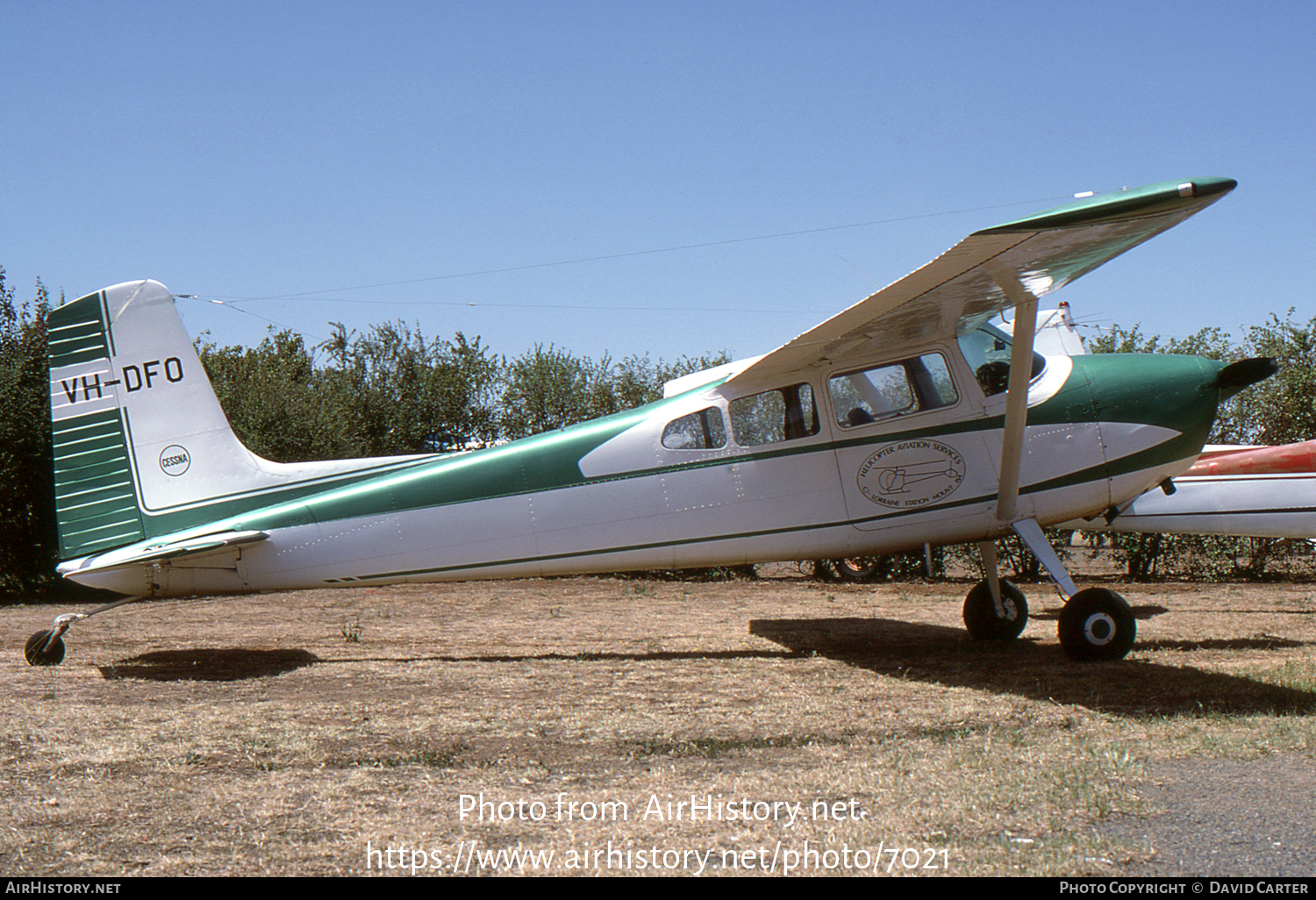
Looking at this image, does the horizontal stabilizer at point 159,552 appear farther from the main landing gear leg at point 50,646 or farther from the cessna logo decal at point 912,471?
the cessna logo decal at point 912,471

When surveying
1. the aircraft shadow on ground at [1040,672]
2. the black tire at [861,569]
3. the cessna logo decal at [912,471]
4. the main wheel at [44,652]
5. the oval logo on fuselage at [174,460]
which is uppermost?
the oval logo on fuselage at [174,460]

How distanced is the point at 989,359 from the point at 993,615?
266cm

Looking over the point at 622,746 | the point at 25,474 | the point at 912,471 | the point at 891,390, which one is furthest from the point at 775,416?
the point at 25,474

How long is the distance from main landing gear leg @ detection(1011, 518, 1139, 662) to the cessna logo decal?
91 centimetres

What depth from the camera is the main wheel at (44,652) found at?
26.2 feet

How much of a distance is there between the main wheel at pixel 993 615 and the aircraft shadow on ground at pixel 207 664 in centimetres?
639

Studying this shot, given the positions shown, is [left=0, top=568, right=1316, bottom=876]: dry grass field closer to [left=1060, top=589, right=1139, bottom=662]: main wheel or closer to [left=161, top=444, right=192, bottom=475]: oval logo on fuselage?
[left=1060, top=589, right=1139, bottom=662]: main wheel

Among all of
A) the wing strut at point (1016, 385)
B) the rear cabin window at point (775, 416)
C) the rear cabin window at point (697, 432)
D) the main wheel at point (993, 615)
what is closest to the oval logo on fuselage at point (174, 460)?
the rear cabin window at point (697, 432)

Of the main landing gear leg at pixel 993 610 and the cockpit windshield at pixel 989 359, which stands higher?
the cockpit windshield at pixel 989 359

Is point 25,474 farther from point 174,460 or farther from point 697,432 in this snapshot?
point 697,432

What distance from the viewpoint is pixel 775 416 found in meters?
8.50

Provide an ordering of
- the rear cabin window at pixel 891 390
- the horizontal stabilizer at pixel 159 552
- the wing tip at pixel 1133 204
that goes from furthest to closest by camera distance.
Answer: the rear cabin window at pixel 891 390 < the horizontal stabilizer at pixel 159 552 < the wing tip at pixel 1133 204

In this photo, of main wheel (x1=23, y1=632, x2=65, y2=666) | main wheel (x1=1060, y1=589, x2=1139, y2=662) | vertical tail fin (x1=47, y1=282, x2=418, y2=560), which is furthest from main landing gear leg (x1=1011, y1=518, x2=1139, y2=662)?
main wheel (x1=23, y1=632, x2=65, y2=666)
